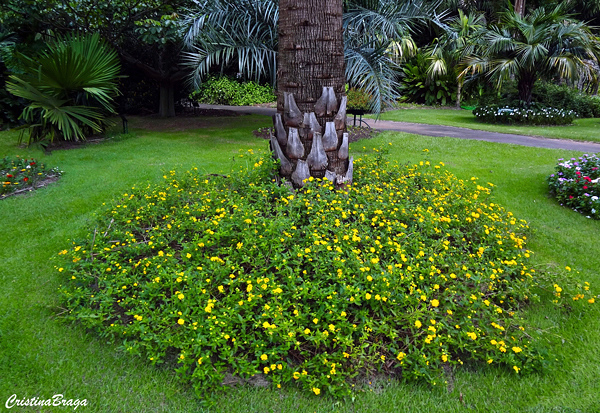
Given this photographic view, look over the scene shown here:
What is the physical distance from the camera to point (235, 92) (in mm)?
20078

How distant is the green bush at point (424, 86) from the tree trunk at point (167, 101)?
11417mm

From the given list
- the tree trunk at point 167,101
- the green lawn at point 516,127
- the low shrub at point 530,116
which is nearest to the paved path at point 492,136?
the green lawn at point 516,127

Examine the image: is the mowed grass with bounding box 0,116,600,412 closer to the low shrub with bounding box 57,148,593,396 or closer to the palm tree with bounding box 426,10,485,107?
the low shrub with bounding box 57,148,593,396

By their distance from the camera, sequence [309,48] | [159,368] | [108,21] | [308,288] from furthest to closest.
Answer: [108,21] < [309,48] < [308,288] < [159,368]

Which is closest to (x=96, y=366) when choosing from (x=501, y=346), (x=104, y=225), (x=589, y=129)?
(x=104, y=225)

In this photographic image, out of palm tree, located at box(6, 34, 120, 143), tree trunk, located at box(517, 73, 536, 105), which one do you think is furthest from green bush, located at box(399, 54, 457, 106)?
palm tree, located at box(6, 34, 120, 143)

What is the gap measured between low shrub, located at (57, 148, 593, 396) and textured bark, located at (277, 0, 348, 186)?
2.17 ft

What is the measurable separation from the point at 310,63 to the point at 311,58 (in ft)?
0.14

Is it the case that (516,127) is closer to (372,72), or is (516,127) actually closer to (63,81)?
(372,72)

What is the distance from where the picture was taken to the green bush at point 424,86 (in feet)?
65.8

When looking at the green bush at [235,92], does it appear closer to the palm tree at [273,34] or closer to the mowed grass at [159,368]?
the palm tree at [273,34]

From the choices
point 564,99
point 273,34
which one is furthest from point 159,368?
point 564,99

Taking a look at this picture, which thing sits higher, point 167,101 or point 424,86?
point 424,86

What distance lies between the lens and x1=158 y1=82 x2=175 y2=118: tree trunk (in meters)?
12.7
